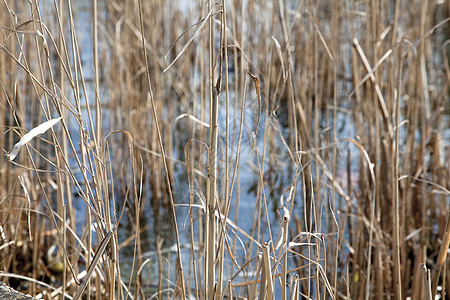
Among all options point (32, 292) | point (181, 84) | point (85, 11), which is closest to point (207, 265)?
point (32, 292)

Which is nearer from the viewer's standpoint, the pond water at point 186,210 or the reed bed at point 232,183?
the reed bed at point 232,183

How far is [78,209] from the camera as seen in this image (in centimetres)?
201

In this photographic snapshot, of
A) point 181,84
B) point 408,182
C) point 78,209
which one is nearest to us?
point 408,182

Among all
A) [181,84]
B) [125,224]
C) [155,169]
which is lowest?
[125,224]

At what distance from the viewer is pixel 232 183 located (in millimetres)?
735

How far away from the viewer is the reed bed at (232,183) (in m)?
0.74

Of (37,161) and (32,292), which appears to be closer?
(32,292)

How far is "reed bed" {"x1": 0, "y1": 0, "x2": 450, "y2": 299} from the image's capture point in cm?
74

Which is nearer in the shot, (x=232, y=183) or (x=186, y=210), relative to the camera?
(x=232, y=183)

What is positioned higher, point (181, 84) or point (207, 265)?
point (181, 84)

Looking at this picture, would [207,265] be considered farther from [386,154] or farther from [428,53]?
[428,53]

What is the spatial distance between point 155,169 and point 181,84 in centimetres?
74

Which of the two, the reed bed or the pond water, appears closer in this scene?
the reed bed

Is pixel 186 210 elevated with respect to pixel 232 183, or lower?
lower
